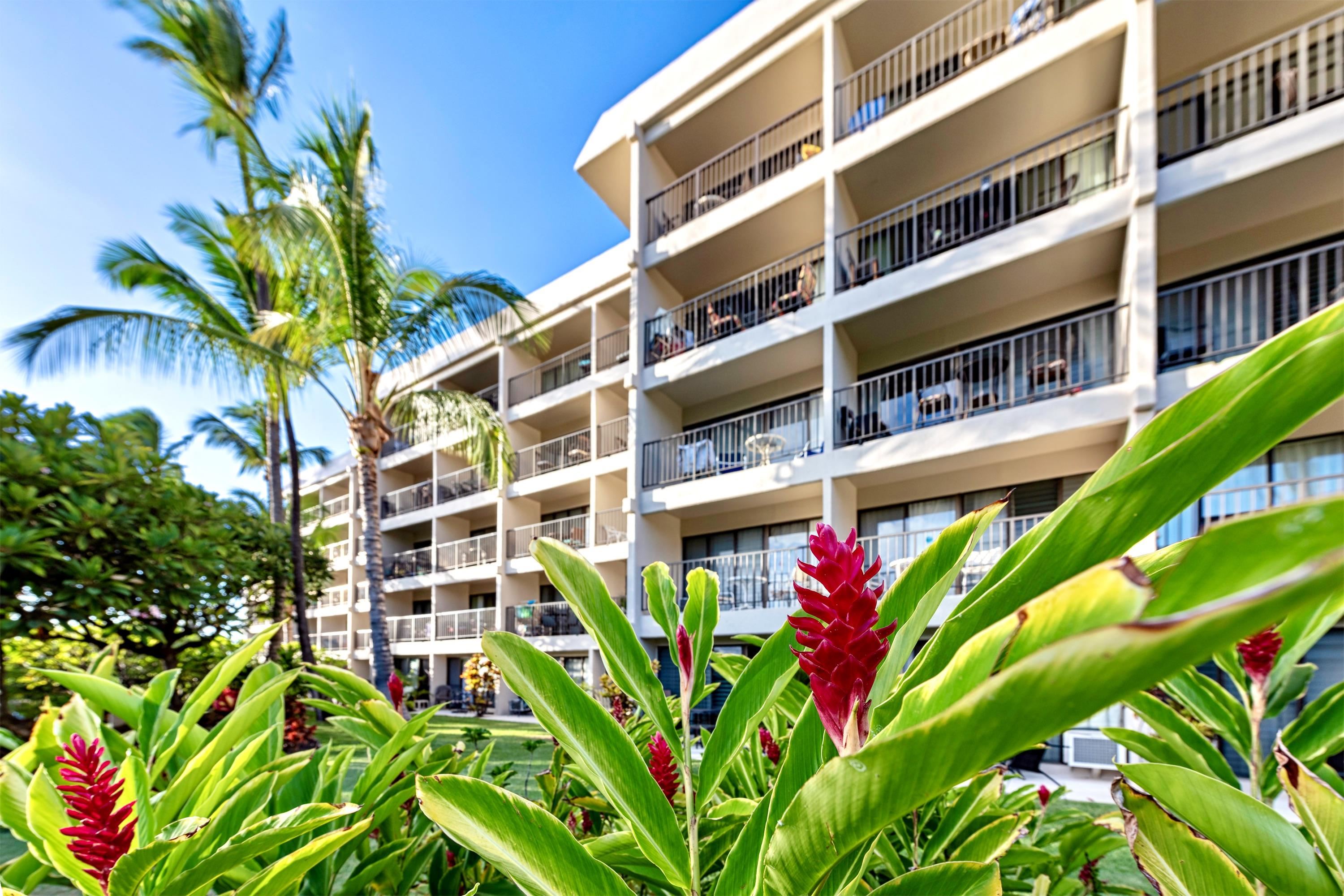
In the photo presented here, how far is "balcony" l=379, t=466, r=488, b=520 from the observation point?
18.2m

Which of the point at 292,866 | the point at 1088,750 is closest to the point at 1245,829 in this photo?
the point at 292,866

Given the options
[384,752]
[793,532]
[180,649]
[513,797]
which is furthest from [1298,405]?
[793,532]

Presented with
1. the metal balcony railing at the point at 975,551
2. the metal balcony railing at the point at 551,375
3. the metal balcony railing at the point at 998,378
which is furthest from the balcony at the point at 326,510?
the metal balcony railing at the point at 998,378

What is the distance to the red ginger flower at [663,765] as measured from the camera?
1.01 metres

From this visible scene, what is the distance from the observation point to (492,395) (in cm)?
1875

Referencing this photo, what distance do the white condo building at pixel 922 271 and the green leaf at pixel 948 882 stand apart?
799 cm

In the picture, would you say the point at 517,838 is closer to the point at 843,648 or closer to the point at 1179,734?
the point at 843,648

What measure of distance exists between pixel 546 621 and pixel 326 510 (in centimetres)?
1408

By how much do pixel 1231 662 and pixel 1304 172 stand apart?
9023mm

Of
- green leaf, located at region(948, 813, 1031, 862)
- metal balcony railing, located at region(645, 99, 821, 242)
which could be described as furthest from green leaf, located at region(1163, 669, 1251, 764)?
metal balcony railing, located at region(645, 99, 821, 242)

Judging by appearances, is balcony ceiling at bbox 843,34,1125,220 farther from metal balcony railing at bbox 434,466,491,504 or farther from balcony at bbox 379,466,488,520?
metal balcony railing at bbox 434,466,491,504

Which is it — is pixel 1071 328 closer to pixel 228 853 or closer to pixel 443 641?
pixel 228 853

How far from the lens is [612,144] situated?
13.0 meters

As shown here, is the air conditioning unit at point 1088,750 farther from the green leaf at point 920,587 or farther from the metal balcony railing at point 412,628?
the metal balcony railing at point 412,628
